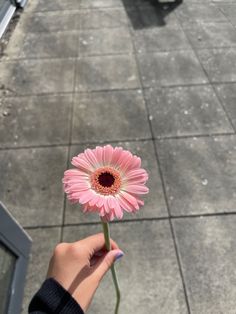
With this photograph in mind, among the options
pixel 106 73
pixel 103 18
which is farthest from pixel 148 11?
pixel 106 73

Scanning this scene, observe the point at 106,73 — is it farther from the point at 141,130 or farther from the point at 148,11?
the point at 148,11

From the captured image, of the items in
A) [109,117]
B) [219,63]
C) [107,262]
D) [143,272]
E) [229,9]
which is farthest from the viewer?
[229,9]

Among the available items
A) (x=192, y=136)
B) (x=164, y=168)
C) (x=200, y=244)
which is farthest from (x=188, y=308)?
(x=192, y=136)

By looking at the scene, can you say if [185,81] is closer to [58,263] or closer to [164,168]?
[164,168]

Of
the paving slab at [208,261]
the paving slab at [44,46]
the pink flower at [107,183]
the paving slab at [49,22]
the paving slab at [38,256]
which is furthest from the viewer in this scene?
the paving slab at [49,22]

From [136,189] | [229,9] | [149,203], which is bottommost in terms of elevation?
[229,9]

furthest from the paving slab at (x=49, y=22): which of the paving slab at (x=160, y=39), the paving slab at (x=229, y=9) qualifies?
the paving slab at (x=229, y=9)

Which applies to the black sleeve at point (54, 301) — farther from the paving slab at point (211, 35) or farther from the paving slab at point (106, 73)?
the paving slab at point (211, 35)
